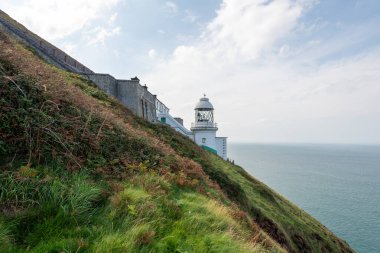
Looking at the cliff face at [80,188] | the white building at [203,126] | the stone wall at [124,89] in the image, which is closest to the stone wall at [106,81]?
the stone wall at [124,89]

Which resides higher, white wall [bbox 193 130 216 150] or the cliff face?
white wall [bbox 193 130 216 150]

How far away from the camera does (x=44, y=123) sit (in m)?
6.03

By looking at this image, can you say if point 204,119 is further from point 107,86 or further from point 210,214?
point 210,214

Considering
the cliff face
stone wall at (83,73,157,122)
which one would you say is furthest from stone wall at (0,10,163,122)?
the cliff face

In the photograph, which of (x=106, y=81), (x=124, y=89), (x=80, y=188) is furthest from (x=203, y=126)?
(x=80, y=188)

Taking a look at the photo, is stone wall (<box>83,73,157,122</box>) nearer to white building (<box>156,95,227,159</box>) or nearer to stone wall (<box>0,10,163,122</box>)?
stone wall (<box>0,10,163,122</box>)

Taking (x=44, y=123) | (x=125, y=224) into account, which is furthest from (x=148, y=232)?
(x=44, y=123)

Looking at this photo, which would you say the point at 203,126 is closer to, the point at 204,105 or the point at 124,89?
the point at 204,105

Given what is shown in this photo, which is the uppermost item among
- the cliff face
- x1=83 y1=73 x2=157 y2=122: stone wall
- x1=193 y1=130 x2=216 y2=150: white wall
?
x1=83 y1=73 x2=157 y2=122: stone wall

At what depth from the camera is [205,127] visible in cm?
4591

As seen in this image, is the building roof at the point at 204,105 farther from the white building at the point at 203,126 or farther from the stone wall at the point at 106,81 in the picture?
the stone wall at the point at 106,81

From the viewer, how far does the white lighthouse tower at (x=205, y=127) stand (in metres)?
46.0

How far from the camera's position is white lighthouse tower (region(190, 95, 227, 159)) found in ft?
151

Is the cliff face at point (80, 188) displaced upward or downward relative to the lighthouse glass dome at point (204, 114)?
downward
